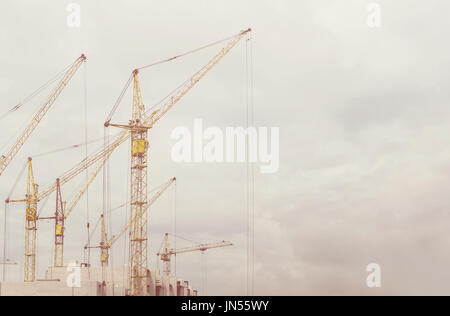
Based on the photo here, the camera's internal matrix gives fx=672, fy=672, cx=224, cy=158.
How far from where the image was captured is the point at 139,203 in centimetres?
13950

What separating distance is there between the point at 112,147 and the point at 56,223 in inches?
1136
